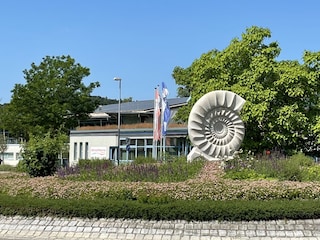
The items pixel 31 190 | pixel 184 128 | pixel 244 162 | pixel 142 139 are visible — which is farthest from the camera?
pixel 142 139

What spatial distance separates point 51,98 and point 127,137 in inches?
333

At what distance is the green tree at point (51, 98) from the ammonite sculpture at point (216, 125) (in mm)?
23104

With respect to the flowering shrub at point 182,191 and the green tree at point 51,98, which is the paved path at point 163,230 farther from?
the green tree at point 51,98

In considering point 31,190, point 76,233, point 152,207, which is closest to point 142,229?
point 152,207

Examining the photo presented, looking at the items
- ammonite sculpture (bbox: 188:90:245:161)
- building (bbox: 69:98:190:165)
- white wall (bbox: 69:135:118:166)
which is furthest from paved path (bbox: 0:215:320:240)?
white wall (bbox: 69:135:118:166)

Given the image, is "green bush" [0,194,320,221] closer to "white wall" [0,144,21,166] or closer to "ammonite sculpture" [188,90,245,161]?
"ammonite sculpture" [188,90,245,161]

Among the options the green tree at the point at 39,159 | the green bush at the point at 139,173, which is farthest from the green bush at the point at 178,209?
the green tree at the point at 39,159

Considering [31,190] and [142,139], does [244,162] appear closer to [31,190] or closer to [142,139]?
[31,190]

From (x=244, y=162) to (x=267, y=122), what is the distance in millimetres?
10566

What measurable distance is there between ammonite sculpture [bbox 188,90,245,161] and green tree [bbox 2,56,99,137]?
2310 centimetres

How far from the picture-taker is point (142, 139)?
46.9 metres

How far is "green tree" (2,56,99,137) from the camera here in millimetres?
42469

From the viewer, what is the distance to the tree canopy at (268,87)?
2734cm

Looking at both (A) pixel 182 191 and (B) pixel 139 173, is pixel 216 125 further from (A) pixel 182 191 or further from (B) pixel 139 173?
(A) pixel 182 191
